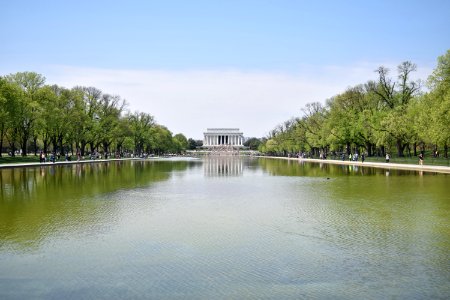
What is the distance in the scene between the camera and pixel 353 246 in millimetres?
11016

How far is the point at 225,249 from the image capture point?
10.8m

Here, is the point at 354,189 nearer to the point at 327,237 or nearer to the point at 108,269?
the point at 327,237

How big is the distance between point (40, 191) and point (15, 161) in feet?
128

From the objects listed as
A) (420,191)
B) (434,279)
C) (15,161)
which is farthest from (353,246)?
(15,161)

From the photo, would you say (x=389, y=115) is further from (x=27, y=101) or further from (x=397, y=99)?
(x=27, y=101)

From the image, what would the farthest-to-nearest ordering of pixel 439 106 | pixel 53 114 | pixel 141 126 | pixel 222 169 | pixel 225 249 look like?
pixel 141 126 < pixel 53 114 < pixel 222 169 < pixel 439 106 < pixel 225 249

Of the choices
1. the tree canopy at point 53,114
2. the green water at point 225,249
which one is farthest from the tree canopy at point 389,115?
the tree canopy at point 53,114

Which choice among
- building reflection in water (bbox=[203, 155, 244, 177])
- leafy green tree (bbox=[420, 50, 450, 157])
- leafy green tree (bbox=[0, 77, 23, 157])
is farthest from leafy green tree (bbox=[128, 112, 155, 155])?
leafy green tree (bbox=[420, 50, 450, 157])

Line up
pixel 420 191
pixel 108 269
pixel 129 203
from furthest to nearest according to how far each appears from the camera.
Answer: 1. pixel 420 191
2. pixel 129 203
3. pixel 108 269

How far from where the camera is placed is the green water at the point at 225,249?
8.02 metres

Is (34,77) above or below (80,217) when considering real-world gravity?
above

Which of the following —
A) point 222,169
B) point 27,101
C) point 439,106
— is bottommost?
point 222,169

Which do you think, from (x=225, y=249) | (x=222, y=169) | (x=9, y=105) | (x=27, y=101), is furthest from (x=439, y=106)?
(x=27, y=101)

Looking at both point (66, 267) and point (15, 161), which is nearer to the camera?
point (66, 267)
